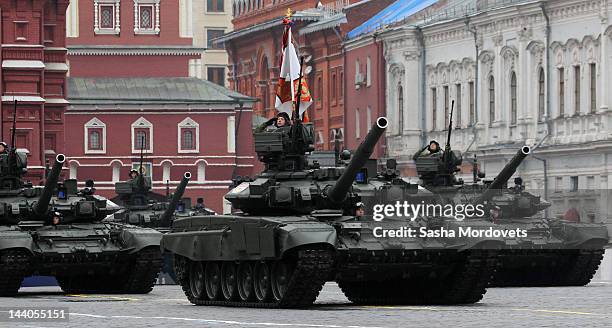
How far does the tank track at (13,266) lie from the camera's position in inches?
1550

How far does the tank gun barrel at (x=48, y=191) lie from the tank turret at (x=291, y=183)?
512 centimetres

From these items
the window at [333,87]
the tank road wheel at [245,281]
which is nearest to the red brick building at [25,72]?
the window at [333,87]

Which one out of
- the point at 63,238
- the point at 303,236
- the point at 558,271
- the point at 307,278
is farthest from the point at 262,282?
the point at 558,271

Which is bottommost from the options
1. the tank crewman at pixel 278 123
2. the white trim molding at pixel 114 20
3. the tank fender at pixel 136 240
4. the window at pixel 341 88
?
the tank fender at pixel 136 240

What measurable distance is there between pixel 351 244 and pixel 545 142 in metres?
39.9

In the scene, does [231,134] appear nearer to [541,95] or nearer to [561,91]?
[541,95]

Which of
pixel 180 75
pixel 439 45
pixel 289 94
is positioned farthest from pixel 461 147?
pixel 289 94

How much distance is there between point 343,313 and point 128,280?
11177 millimetres

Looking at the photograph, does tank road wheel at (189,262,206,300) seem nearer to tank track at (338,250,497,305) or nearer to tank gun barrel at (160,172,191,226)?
tank track at (338,250,497,305)

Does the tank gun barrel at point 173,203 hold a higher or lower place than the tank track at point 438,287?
higher

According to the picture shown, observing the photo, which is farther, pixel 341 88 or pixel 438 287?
pixel 341 88

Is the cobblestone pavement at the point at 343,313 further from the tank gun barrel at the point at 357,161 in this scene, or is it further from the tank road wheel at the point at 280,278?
the tank gun barrel at the point at 357,161

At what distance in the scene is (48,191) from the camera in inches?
1581

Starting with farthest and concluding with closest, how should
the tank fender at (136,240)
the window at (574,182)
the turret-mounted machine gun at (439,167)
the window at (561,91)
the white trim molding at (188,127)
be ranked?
1. the white trim molding at (188,127)
2. the window at (561,91)
3. the window at (574,182)
4. the turret-mounted machine gun at (439,167)
5. the tank fender at (136,240)
